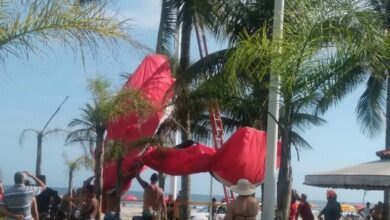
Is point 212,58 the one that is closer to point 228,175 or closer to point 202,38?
point 202,38

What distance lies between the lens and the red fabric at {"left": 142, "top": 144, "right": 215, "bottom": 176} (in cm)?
1797

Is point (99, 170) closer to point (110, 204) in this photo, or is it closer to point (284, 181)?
point (110, 204)

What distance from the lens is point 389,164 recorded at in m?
12.8

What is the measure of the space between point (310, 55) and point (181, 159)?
6638 mm

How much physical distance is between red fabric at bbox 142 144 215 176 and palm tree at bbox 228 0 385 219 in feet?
16.6

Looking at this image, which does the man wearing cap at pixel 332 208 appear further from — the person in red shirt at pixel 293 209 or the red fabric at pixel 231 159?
the red fabric at pixel 231 159

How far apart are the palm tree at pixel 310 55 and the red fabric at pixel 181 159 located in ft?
16.6

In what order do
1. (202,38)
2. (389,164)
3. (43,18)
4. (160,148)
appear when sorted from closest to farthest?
(43,18)
(389,164)
(160,148)
(202,38)

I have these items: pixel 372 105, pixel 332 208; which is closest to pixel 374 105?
pixel 372 105

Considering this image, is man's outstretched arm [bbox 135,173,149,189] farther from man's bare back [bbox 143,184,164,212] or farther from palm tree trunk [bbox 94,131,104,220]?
palm tree trunk [bbox 94,131,104,220]

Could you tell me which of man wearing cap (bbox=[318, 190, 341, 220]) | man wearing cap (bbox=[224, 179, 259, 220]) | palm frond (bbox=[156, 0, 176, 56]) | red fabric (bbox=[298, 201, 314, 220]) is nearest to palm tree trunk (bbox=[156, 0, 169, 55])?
palm frond (bbox=[156, 0, 176, 56])

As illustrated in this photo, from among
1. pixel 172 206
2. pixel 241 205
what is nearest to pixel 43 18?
pixel 241 205

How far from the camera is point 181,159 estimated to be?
60.5 ft

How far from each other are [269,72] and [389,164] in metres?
2.29
